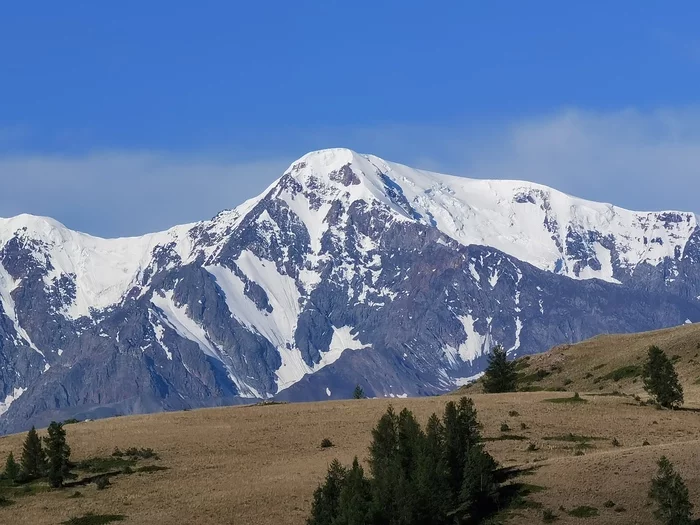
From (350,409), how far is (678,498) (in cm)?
4816

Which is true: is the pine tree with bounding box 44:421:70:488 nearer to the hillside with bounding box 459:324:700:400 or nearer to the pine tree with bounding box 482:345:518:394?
the pine tree with bounding box 482:345:518:394

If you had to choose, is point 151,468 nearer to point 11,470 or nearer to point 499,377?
point 11,470

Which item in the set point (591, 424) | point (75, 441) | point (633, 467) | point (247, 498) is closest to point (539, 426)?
point (591, 424)

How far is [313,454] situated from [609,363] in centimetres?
5317

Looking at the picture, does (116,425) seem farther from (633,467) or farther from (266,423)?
(633,467)

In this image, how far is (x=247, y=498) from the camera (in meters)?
83.0

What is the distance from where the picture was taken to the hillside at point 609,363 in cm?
12888

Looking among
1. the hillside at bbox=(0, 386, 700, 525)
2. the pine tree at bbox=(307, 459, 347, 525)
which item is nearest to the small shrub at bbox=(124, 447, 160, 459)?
the hillside at bbox=(0, 386, 700, 525)

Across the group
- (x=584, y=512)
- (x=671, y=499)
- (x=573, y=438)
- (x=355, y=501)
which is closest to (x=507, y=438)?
(x=573, y=438)

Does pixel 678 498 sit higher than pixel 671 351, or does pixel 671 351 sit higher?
pixel 671 351

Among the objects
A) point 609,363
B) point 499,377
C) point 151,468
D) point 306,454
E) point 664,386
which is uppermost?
point 609,363

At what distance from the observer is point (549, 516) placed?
246 ft

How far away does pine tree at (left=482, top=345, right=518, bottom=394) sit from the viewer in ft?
436

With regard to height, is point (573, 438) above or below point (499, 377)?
below
